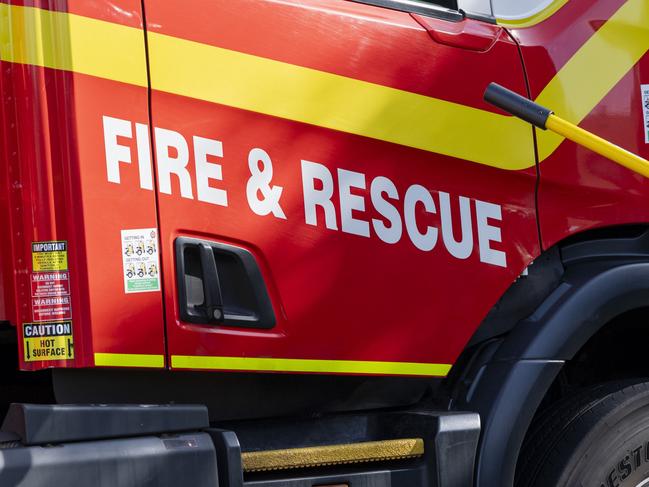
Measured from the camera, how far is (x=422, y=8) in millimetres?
3051

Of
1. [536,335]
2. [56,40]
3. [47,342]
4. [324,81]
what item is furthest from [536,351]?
[56,40]

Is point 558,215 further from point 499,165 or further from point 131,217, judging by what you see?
point 131,217

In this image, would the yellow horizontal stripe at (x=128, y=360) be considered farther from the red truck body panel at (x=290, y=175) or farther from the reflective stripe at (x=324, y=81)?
the reflective stripe at (x=324, y=81)

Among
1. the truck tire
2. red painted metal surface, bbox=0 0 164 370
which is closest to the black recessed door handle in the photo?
red painted metal surface, bbox=0 0 164 370

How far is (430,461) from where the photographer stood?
9.46ft

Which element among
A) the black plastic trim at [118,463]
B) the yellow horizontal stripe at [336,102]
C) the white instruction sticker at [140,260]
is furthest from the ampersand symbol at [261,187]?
the black plastic trim at [118,463]

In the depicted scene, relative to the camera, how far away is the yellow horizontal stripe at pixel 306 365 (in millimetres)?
2621

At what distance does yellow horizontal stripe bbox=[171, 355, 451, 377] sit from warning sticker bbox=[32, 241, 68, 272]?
1.16 ft

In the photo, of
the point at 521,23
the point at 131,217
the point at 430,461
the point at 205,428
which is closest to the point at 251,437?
the point at 205,428

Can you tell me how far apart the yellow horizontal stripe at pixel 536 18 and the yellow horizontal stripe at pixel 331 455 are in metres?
1.25

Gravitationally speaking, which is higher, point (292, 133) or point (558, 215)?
point (292, 133)

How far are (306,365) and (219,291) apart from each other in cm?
31

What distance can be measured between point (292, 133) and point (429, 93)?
443 millimetres

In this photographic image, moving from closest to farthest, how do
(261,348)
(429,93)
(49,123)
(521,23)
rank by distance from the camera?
(49,123) → (261,348) → (429,93) → (521,23)
